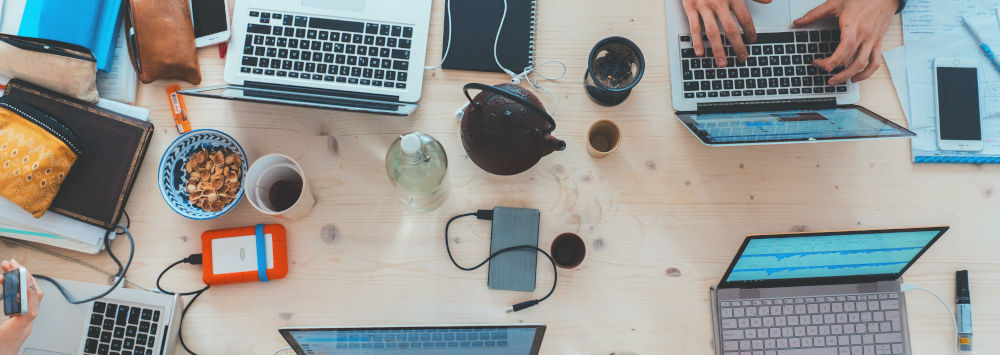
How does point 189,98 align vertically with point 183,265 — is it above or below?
above

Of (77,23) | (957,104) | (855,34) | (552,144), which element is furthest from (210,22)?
(957,104)

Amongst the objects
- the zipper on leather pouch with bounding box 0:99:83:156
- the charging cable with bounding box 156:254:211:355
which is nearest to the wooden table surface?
the charging cable with bounding box 156:254:211:355

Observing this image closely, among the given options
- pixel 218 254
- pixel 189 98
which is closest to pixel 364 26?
pixel 189 98

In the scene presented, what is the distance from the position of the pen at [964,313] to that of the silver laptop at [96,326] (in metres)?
1.51

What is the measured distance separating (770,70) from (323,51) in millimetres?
869

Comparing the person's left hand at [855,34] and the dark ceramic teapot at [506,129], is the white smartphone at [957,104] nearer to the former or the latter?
the person's left hand at [855,34]

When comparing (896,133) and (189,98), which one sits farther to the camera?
(189,98)

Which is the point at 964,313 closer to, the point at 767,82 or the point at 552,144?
the point at 767,82

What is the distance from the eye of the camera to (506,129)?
2.53 feet

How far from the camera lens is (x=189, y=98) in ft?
3.26

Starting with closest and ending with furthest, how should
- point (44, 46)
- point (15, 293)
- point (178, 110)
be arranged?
point (15, 293)
point (44, 46)
point (178, 110)

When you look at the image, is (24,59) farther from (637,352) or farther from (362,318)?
(637,352)

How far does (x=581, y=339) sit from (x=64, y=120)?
1.06 meters

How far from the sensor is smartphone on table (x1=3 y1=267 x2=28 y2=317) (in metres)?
0.74
